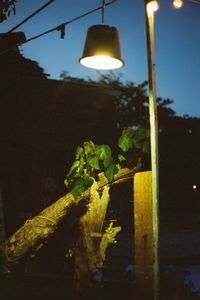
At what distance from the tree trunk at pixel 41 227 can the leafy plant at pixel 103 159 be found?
24 cm

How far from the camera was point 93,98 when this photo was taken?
1541cm

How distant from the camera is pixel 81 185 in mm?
6695

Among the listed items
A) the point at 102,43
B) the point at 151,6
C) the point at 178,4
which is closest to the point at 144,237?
the point at 102,43

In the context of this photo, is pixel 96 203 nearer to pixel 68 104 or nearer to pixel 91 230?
A: pixel 91 230

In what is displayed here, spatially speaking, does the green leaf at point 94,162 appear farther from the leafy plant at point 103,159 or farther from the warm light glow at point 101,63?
the warm light glow at point 101,63

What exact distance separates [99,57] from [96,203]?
8.16 ft

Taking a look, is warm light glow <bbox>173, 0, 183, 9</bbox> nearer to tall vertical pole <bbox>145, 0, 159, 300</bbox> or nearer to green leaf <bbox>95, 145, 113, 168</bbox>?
tall vertical pole <bbox>145, 0, 159, 300</bbox>

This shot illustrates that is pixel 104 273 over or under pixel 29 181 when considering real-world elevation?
under

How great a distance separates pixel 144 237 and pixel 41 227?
2113 mm

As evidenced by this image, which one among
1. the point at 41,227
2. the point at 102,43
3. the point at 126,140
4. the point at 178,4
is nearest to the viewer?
the point at 102,43

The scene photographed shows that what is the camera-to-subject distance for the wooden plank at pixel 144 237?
5.78 m

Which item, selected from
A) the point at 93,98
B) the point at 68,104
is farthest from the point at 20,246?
the point at 93,98

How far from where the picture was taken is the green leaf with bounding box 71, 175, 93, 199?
6684 mm

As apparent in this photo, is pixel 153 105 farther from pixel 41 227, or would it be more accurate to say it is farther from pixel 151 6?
pixel 41 227
